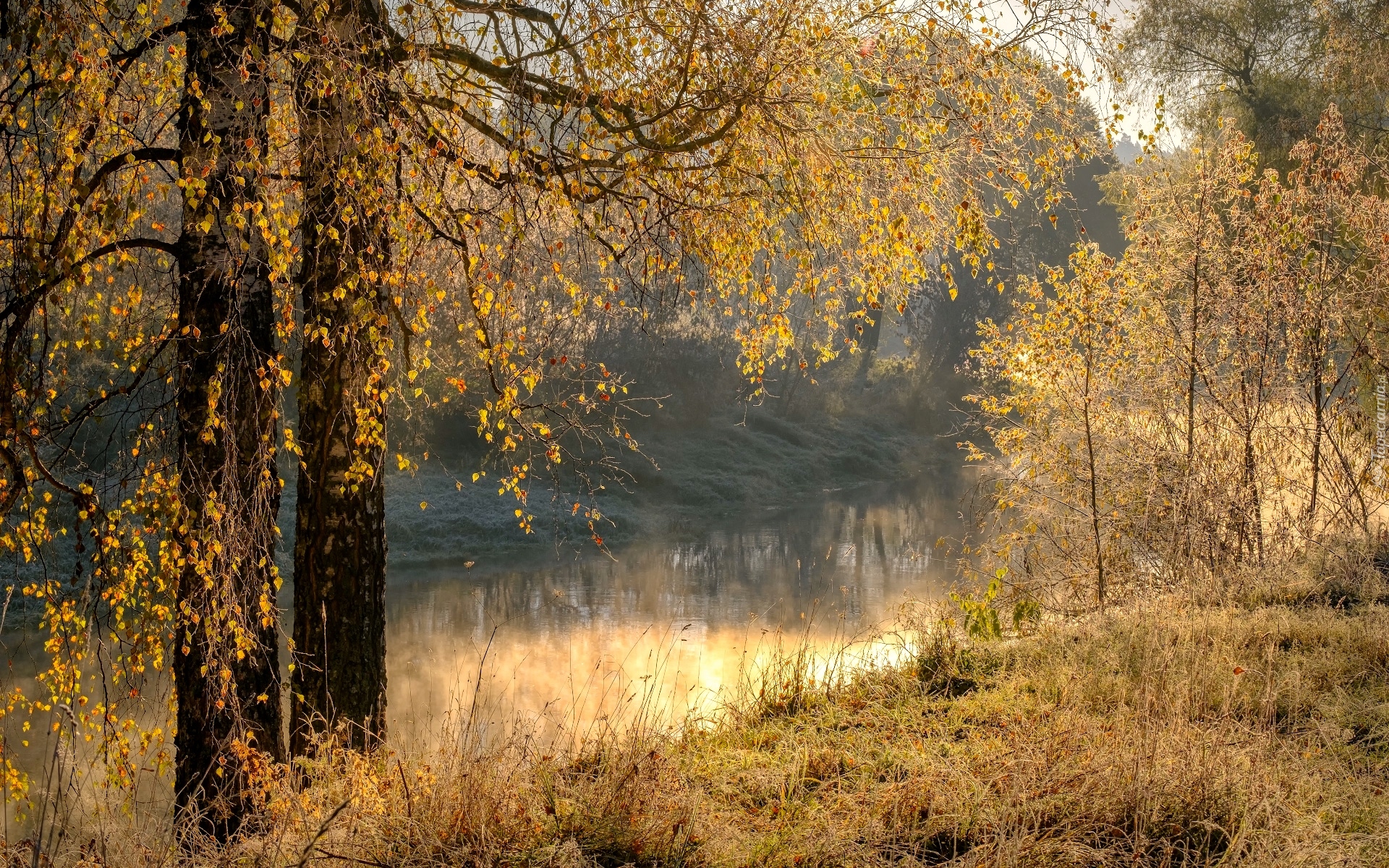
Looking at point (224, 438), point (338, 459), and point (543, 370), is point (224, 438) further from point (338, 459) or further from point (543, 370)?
point (543, 370)

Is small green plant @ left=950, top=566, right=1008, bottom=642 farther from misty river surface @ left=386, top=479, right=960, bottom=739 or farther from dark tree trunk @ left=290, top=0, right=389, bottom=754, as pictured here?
dark tree trunk @ left=290, top=0, right=389, bottom=754

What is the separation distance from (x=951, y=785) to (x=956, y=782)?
0.04 meters

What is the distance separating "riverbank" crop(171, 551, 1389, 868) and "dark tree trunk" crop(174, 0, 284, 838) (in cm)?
49

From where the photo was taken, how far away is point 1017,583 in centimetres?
963

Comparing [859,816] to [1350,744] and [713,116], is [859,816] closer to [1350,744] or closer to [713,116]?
[1350,744]

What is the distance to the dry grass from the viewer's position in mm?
3611

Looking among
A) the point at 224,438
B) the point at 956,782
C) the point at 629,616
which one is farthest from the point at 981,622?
the point at 629,616

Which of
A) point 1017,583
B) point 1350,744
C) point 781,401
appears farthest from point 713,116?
point 781,401

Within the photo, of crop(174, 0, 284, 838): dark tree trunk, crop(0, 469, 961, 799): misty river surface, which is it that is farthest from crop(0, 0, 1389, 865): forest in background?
crop(0, 469, 961, 799): misty river surface

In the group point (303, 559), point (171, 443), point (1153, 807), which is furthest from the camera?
point (303, 559)

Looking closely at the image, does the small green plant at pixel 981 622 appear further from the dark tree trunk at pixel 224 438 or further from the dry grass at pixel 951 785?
the dark tree trunk at pixel 224 438

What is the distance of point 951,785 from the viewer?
4188 millimetres

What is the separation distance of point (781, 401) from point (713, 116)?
83.6 feet

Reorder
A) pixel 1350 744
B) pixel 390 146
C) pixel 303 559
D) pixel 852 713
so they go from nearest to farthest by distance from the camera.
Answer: pixel 390 146 → pixel 1350 744 → pixel 303 559 → pixel 852 713
